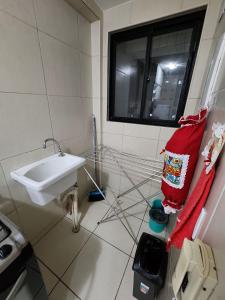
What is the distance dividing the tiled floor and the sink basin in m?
0.64

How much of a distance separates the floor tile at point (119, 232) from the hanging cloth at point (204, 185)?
0.93 m

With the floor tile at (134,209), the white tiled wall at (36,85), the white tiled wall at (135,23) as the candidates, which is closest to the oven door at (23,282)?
the white tiled wall at (36,85)

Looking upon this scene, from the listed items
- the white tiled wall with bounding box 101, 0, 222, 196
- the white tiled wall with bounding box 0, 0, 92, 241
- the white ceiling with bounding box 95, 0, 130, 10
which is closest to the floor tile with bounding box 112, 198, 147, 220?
the white tiled wall with bounding box 101, 0, 222, 196

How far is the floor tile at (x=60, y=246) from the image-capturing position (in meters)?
1.24

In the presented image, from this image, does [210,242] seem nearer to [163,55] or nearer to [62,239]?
[62,239]

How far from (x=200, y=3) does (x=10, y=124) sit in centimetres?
175

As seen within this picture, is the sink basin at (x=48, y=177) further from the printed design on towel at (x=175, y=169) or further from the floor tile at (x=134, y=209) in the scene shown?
the floor tile at (x=134, y=209)

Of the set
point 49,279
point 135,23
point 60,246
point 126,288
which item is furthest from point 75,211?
point 135,23

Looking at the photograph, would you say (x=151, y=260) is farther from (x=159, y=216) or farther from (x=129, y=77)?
(x=129, y=77)

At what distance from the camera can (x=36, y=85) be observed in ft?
3.62

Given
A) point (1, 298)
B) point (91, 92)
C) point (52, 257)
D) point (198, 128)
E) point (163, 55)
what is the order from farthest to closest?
point (91, 92), point (163, 55), point (52, 257), point (198, 128), point (1, 298)

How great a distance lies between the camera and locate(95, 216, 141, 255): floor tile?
1404 mm

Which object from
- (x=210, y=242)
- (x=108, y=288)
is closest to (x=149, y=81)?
(x=210, y=242)

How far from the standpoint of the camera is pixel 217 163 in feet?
1.56
